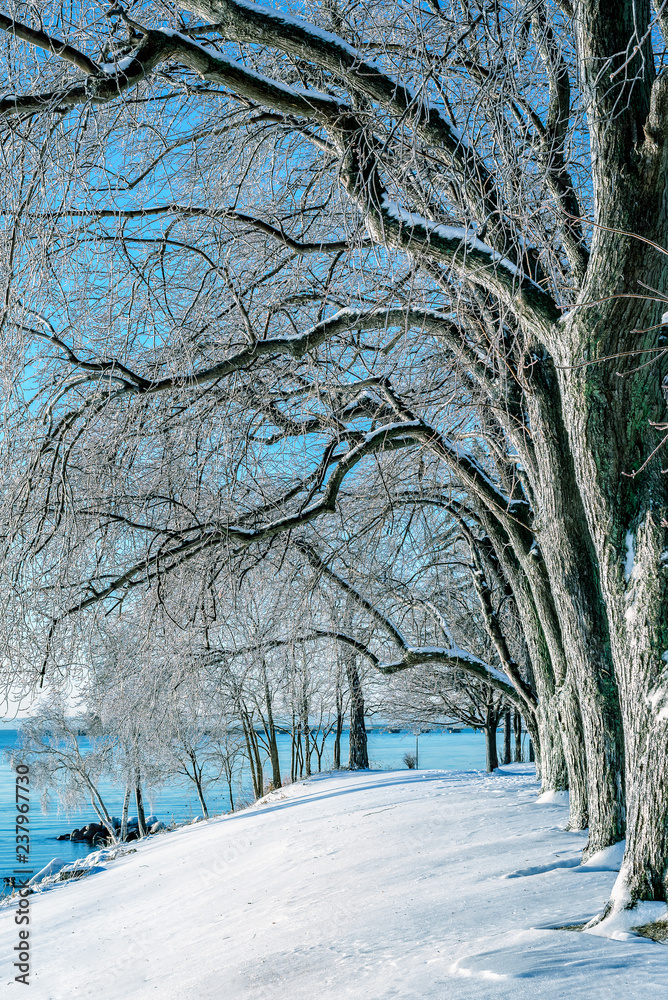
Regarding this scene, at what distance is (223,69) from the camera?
3.96 metres

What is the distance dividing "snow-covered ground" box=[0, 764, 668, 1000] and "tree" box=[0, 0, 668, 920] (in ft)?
1.78

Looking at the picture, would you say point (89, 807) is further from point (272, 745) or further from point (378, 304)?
point (378, 304)

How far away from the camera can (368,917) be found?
4312 mm

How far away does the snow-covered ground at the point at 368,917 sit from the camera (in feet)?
9.88

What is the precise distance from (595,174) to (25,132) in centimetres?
282

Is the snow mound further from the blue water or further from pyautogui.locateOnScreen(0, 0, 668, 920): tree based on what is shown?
the blue water

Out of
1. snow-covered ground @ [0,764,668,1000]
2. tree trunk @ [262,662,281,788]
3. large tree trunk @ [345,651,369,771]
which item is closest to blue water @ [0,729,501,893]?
tree trunk @ [262,662,281,788]

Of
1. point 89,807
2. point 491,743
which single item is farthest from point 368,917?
point 89,807

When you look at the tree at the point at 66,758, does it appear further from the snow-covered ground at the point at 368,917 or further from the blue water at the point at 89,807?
the snow-covered ground at the point at 368,917

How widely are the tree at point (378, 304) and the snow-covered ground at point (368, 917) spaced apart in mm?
541

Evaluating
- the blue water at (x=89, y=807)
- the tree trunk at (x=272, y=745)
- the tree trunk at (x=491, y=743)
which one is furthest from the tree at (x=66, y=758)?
the tree trunk at (x=491, y=743)

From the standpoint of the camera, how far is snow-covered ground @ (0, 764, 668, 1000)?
9.88 ft

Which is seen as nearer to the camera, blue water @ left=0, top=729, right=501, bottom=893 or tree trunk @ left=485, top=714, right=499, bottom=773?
tree trunk @ left=485, top=714, right=499, bottom=773

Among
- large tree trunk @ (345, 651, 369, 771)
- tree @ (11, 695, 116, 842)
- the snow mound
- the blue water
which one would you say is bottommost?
the blue water
